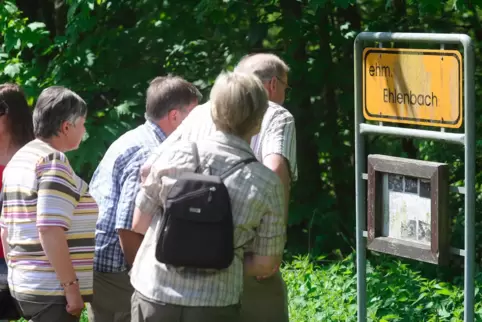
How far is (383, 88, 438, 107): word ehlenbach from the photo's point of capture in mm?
4141

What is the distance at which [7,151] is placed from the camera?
4.65 metres

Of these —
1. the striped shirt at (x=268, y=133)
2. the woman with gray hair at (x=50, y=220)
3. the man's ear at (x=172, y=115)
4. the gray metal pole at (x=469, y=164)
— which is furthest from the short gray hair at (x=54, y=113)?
the gray metal pole at (x=469, y=164)

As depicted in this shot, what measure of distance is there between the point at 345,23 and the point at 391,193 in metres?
4.44

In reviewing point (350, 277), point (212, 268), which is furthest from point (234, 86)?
point (350, 277)

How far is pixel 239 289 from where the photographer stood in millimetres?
3373

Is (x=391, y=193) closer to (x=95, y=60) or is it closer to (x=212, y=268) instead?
(x=212, y=268)

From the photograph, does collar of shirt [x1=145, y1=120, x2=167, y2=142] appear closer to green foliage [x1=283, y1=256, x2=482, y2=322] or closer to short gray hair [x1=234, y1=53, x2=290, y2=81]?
short gray hair [x1=234, y1=53, x2=290, y2=81]

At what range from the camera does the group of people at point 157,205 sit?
3.30 meters

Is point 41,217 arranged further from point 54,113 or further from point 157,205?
point 157,205

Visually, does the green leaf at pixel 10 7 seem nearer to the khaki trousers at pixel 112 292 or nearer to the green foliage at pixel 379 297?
the green foliage at pixel 379 297

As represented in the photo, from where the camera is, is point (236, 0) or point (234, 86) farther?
point (236, 0)

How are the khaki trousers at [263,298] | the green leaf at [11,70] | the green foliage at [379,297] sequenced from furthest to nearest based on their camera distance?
the green leaf at [11,70] < the green foliage at [379,297] < the khaki trousers at [263,298]

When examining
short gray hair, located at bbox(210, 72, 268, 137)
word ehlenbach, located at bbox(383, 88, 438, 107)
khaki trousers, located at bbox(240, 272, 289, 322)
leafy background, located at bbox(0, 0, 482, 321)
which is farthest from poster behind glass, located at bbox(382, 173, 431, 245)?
leafy background, located at bbox(0, 0, 482, 321)

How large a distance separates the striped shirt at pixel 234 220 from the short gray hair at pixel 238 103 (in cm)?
5
